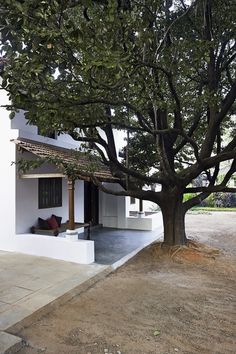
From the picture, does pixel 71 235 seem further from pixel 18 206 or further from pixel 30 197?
pixel 30 197

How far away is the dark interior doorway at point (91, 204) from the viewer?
16.1m

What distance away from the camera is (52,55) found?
175 inches

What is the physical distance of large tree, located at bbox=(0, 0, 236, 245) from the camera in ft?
13.2

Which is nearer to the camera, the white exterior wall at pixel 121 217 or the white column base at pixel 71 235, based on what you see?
the white column base at pixel 71 235

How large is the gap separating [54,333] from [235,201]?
27.2 m

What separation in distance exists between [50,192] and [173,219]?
485 cm

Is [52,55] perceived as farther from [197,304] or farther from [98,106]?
[197,304]

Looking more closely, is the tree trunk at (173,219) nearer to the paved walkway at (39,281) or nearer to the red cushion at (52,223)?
the paved walkway at (39,281)

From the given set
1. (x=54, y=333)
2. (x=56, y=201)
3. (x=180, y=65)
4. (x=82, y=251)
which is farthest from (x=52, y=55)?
(x=56, y=201)

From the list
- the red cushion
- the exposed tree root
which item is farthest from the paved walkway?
the red cushion

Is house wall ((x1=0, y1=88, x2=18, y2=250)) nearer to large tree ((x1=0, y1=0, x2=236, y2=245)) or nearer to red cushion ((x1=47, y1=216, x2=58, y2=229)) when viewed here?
red cushion ((x1=47, y1=216, x2=58, y2=229))

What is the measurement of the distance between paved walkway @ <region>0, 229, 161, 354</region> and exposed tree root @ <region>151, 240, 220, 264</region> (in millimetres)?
898

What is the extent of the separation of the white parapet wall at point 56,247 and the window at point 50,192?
182 centimetres

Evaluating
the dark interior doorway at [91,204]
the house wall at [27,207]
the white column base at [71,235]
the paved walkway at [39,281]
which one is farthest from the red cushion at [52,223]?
the dark interior doorway at [91,204]
